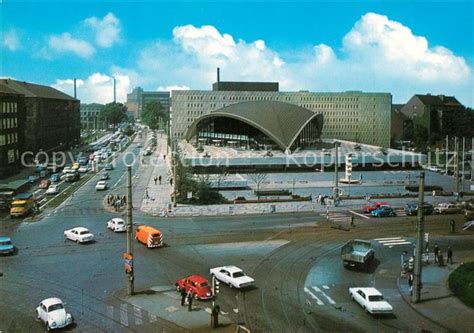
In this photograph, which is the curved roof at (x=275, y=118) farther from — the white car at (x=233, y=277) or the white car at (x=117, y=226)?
the white car at (x=233, y=277)

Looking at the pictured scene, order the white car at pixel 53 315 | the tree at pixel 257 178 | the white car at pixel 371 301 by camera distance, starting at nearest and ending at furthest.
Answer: the white car at pixel 53 315, the white car at pixel 371 301, the tree at pixel 257 178

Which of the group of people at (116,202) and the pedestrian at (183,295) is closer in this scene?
the pedestrian at (183,295)

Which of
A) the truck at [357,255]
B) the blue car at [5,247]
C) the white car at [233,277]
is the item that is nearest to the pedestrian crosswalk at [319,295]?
the white car at [233,277]

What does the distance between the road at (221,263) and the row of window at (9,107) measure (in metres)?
25.6

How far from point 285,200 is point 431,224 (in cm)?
1388

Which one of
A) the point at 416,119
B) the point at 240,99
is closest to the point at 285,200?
the point at 240,99

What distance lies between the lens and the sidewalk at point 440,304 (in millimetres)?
19203

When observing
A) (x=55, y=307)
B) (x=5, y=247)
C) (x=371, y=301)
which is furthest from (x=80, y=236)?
(x=371, y=301)

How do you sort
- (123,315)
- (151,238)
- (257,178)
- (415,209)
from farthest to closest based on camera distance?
1. (257,178)
2. (415,209)
3. (151,238)
4. (123,315)

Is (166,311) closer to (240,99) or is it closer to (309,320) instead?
(309,320)

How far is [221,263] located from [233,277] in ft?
12.8

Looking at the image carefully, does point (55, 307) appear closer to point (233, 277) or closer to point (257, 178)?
point (233, 277)

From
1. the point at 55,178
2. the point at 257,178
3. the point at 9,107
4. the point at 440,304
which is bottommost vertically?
the point at 440,304

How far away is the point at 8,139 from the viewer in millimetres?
62156
